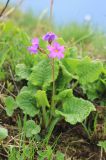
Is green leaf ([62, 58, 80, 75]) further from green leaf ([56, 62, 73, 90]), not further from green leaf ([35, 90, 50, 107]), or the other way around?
green leaf ([35, 90, 50, 107])

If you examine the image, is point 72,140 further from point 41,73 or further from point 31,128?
point 41,73

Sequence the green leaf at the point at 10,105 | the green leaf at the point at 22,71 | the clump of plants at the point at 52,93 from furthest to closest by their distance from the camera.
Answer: the green leaf at the point at 22,71, the green leaf at the point at 10,105, the clump of plants at the point at 52,93

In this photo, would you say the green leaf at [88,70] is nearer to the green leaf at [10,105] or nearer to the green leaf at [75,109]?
the green leaf at [75,109]

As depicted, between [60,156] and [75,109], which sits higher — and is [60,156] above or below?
below


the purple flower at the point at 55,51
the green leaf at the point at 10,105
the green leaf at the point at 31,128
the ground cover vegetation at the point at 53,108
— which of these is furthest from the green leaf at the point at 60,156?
the purple flower at the point at 55,51

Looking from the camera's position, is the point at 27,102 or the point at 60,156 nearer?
the point at 60,156

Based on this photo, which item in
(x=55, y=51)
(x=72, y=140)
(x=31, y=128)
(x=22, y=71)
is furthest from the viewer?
(x=22, y=71)

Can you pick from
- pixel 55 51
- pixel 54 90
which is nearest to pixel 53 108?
pixel 54 90

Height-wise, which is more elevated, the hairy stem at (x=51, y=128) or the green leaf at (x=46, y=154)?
the hairy stem at (x=51, y=128)
